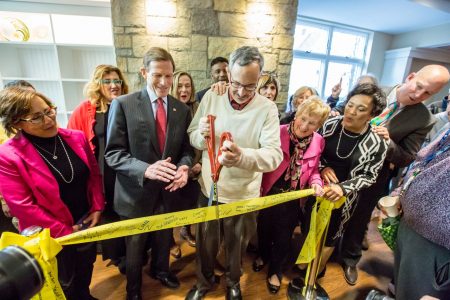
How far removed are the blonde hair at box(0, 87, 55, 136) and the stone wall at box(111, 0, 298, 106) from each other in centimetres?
189

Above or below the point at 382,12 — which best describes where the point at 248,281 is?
below

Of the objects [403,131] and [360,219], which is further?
[360,219]

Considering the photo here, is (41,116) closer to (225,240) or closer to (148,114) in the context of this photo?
(148,114)

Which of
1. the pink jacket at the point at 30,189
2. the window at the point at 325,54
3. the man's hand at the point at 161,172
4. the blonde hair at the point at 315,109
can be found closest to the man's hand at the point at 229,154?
the man's hand at the point at 161,172

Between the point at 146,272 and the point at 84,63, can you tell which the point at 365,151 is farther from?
the point at 84,63

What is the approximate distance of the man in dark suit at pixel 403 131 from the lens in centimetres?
159

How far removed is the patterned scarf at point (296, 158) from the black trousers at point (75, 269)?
1326 millimetres

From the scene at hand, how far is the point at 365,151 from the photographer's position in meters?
1.44

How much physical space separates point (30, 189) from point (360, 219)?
231cm

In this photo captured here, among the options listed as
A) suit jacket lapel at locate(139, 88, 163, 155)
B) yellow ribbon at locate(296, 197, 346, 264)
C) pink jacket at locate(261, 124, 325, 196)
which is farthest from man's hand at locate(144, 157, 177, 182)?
yellow ribbon at locate(296, 197, 346, 264)

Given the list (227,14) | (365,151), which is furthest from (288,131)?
(227,14)

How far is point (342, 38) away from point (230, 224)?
6713mm

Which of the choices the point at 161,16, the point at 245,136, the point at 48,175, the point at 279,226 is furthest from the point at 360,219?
the point at 161,16

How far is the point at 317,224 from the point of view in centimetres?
150
